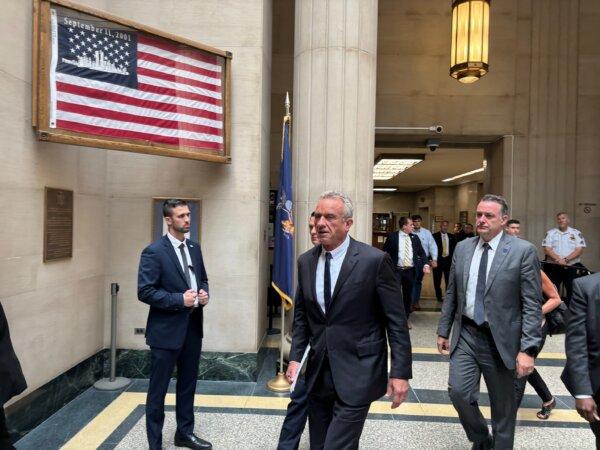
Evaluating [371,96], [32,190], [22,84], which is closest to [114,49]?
[22,84]

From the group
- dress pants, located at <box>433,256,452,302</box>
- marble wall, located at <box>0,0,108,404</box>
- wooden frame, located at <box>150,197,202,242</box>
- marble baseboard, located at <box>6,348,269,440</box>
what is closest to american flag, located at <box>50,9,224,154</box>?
marble wall, located at <box>0,0,108,404</box>

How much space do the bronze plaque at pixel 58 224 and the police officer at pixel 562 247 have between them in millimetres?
8043

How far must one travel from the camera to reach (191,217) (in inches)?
203

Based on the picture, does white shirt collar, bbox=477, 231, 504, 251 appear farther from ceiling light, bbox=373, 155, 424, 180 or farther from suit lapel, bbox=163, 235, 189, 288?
ceiling light, bbox=373, 155, 424, 180

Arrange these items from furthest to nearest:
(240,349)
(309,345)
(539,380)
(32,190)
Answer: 1. (240,349)
2. (539,380)
3. (32,190)
4. (309,345)

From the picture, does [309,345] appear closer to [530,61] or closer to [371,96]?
[371,96]

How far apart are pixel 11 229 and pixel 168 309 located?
153 centimetres

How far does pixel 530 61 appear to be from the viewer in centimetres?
945

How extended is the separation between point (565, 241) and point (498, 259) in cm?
654

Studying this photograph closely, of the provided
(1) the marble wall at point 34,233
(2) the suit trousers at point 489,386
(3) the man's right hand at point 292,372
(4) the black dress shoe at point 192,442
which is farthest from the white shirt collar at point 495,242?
(1) the marble wall at point 34,233

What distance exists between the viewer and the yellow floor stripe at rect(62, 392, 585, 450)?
13.5 ft

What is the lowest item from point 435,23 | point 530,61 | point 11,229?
point 11,229

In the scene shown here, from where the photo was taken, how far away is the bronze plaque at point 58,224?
4.11m

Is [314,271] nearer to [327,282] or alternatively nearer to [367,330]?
[327,282]
